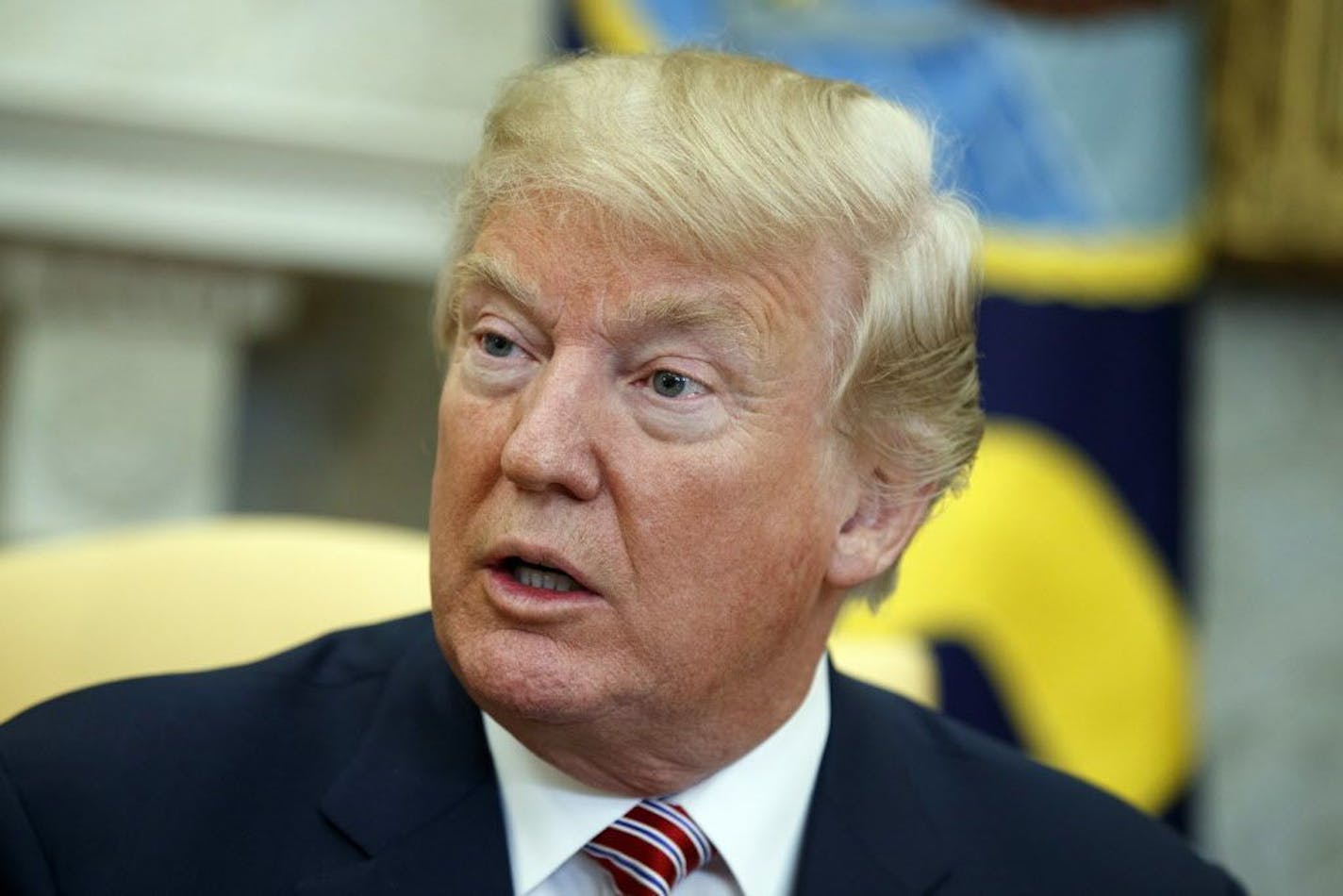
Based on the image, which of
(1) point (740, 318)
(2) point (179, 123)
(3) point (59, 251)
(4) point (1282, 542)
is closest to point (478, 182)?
(1) point (740, 318)

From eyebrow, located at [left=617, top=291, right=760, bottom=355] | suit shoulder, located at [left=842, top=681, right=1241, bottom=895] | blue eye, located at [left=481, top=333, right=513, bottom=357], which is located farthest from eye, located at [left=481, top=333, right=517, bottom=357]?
suit shoulder, located at [left=842, top=681, right=1241, bottom=895]

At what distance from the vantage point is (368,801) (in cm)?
140

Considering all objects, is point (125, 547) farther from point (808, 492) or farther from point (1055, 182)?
point (1055, 182)

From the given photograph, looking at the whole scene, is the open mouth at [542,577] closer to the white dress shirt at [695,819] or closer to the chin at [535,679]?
the chin at [535,679]

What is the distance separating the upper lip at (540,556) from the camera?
1.30m

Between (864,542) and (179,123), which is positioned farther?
(179,123)

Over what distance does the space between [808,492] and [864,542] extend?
11cm

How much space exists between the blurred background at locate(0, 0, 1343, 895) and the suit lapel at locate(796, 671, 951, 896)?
1292 millimetres

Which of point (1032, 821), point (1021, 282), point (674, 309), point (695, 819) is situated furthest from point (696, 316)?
point (1021, 282)

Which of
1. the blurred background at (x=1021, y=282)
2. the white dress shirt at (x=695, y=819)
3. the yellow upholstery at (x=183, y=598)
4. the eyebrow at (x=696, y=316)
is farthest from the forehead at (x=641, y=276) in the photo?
the blurred background at (x=1021, y=282)

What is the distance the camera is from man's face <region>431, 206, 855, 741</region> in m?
1.31

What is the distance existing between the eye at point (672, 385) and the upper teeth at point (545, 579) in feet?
0.53

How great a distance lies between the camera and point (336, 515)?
152 inches

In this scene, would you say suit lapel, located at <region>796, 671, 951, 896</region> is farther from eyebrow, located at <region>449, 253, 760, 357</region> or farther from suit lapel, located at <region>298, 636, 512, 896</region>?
eyebrow, located at <region>449, 253, 760, 357</region>
